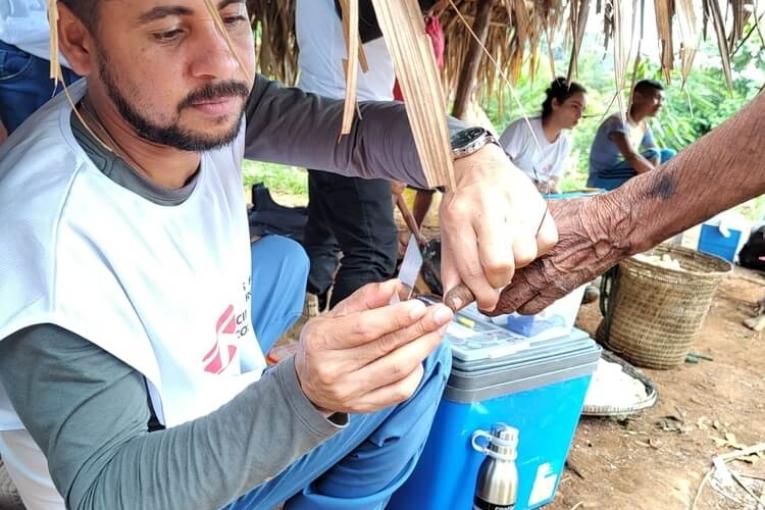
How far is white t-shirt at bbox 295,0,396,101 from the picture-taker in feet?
6.49

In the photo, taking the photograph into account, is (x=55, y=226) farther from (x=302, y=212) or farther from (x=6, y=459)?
(x=302, y=212)

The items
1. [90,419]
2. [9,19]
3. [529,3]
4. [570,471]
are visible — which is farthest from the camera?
[529,3]

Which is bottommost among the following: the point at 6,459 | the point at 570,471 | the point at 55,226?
the point at 570,471

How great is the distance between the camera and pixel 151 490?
Answer: 74cm

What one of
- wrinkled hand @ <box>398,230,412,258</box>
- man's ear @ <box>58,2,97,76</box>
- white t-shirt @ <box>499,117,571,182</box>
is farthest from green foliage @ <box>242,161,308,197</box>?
man's ear @ <box>58,2,97,76</box>

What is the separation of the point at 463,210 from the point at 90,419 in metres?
0.57

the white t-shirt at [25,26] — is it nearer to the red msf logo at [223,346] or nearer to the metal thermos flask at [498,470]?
the red msf logo at [223,346]

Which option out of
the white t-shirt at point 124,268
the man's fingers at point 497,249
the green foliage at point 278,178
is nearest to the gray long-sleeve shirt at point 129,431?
the white t-shirt at point 124,268

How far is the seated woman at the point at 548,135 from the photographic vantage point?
3.73 metres

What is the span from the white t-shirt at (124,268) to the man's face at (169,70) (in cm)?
10

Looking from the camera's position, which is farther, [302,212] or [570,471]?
[302,212]

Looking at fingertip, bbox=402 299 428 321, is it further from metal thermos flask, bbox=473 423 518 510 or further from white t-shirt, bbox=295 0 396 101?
white t-shirt, bbox=295 0 396 101

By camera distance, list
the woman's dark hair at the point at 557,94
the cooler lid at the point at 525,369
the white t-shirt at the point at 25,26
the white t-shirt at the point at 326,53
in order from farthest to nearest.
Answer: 1. the woman's dark hair at the point at 557,94
2. the white t-shirt at the point at 326,53
3. the cooler lid at the point at 525,369
4. the white t-shirt at the point at 25,26

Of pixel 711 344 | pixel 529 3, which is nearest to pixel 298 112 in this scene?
pixel 529 3
